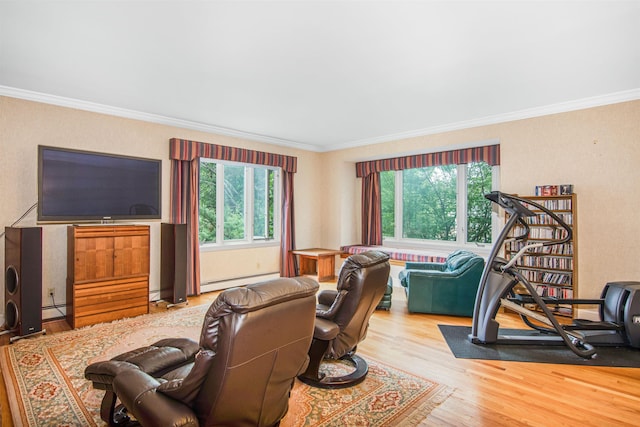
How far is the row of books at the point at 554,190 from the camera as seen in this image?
416 cm

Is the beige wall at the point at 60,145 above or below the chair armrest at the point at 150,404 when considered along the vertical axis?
above

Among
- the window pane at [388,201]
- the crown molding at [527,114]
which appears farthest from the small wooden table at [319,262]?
the crown molding at [527,114]

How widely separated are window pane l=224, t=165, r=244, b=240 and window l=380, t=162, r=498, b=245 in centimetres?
280

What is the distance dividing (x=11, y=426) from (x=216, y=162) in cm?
423

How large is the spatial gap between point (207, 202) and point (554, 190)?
494 cm

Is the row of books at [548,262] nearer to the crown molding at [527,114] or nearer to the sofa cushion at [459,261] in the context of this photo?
the sofa cushion at [459,261]

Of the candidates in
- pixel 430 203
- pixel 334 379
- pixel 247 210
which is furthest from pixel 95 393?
pixel 430 203

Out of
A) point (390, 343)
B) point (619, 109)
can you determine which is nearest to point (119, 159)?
point (390, 343)

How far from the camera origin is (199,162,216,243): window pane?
18.3 feet

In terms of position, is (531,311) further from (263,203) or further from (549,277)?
(263,203)

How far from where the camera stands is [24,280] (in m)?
3.41

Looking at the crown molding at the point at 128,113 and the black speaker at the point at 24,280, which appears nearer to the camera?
the black speaker at the point at 24,280

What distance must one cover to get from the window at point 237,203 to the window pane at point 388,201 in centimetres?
211

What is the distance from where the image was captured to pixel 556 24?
8.14 ft
